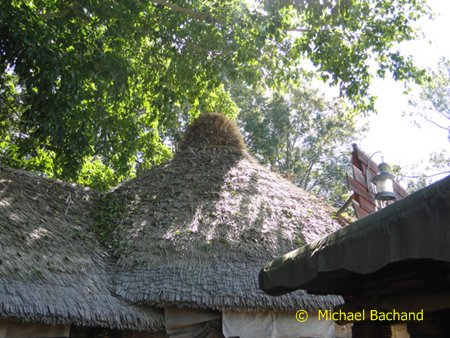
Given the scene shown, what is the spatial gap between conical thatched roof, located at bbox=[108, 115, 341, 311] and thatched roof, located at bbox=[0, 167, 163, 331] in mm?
311

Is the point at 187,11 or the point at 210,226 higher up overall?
the point at 187,11

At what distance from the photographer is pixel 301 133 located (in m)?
21.5

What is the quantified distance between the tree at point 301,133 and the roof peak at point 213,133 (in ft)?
32.7

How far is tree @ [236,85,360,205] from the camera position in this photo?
20.4m

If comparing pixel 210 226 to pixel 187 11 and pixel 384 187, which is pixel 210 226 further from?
pixel 187 11

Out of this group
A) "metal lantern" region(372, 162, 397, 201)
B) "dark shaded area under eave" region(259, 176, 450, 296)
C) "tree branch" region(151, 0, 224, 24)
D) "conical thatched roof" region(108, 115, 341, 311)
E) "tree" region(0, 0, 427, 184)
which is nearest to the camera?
"dark shaded area under eave" region(259, 176, 450, 296)

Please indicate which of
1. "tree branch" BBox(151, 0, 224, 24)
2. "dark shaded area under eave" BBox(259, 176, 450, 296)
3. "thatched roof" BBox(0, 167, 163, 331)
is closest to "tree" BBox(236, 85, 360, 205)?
"tree branch" BBox(151, 0, 224, 24)

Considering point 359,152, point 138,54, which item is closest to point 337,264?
point 359,152

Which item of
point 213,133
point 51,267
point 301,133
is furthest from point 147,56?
point 301,133

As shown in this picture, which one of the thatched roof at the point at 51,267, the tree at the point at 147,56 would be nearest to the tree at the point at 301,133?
the tree at the point at 147,56

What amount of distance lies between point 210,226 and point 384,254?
5042mm

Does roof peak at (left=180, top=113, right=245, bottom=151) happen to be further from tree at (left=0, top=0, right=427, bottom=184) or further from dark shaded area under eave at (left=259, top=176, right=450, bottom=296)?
dark shaded area under eave at (left=259, top=176, right=450, bottom=296)

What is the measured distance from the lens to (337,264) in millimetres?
2273

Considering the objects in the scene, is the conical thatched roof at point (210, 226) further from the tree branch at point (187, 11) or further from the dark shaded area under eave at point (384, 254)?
the dark shaded area under eave at point (384, 254)
